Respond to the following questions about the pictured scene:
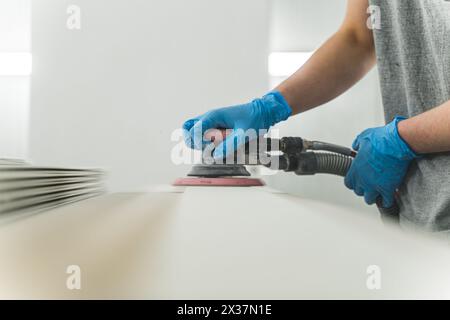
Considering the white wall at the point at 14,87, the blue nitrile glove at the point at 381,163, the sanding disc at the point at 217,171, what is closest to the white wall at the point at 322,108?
the sanding disc at the point at 217,171

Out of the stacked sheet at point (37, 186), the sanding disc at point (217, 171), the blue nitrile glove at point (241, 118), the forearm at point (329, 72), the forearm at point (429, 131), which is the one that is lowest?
the stacked sheet at point (37, 186)

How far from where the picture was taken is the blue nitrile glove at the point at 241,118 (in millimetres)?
905

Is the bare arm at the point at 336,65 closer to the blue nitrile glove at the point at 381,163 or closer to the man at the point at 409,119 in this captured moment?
the man at the point at 409,119

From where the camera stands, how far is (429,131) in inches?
23.7

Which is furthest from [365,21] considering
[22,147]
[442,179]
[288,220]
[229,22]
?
[22,147]

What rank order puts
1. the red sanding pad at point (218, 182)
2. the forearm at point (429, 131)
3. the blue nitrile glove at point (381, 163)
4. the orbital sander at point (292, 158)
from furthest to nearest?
the red sanding pad at point (218, 182), the orbital sander at point (292, 158), the blue nitrile glove at point (381, 163), the forearm at point (429, 131)

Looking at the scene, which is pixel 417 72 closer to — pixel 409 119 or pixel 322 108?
pixel 409 119

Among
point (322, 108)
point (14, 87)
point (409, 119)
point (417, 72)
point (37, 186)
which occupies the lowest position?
point (37, 186)

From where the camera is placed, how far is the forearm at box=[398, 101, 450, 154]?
576 mm

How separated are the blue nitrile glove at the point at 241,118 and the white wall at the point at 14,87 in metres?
1.09

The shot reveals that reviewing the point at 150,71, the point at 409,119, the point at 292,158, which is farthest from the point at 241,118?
the point at 150,71

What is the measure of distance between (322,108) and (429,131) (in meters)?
1.02

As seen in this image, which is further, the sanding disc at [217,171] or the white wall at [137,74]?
the white wall at [137,74]
